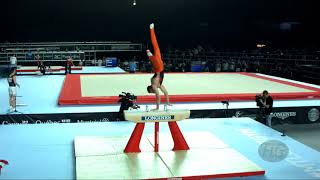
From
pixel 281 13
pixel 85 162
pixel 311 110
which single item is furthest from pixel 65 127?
pixel 281 13

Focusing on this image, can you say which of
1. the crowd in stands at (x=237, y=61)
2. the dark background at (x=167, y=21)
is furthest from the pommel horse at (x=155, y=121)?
the dark background at (x=167, y=21)

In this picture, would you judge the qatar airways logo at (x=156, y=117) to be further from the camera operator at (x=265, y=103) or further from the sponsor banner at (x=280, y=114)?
the camera operator at (x=265, y=103)

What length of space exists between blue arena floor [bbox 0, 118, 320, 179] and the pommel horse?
2.89 ft

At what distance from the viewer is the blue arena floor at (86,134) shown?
15.8 ft

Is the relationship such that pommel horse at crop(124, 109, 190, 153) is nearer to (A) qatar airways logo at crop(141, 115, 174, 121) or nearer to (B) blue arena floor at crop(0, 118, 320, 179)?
(A) qatar airways logo at crop(141, 115, 174, 121)

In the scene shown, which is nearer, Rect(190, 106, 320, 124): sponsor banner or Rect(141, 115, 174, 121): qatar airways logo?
Rect(141, 115, 174, 121): qatar airways logo

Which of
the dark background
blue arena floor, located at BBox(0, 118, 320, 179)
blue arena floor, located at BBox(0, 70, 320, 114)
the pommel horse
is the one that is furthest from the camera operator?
the dark background

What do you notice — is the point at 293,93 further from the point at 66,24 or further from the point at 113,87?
the point at 66,24

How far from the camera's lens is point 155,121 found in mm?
5227

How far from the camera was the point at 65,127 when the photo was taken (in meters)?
7.05

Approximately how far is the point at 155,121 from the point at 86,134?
1.89 metres

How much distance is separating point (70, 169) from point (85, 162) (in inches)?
8.3

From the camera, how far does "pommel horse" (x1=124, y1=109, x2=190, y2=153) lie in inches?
203

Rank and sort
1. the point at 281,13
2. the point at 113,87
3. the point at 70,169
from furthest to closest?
1. the point at 281,13
2. the point at 113,87
3. the point at 70,169
